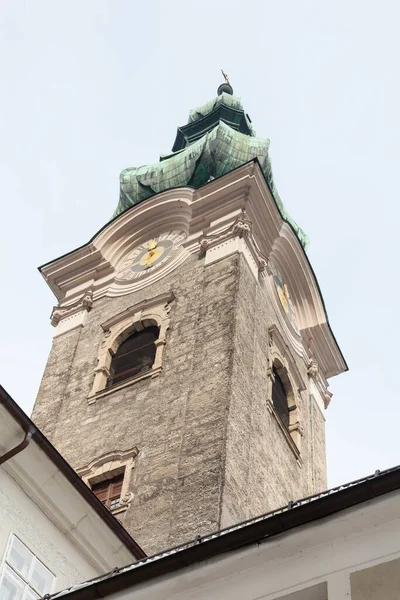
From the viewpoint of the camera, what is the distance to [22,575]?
951cm

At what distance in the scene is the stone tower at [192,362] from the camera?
1590 cm

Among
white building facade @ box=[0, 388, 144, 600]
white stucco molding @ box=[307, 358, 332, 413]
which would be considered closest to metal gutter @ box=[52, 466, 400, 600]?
white building facade @ box=[0, 388, 144, 600]

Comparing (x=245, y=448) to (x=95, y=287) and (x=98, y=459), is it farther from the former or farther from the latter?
(x=95, y=287)

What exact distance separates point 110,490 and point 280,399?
192 inches

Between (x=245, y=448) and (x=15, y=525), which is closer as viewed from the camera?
(x=15, y=525)

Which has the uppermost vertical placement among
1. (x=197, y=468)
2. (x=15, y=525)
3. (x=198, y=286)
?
(x=198, y=286)

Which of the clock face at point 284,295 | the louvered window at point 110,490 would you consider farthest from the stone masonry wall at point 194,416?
the clock face at point 284,295

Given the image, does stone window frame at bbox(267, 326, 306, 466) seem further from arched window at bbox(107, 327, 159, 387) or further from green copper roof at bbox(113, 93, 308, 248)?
green copper roof at bbox(113, 93, 308, 248)

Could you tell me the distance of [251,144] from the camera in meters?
27.7

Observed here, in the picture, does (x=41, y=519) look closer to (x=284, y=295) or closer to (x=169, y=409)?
(x=169, y=409)

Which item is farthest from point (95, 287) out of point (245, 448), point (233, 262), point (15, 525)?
point (15, 525)

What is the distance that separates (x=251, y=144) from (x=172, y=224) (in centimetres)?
591

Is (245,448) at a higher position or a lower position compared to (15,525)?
higher

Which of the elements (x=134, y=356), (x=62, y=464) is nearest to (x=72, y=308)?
(x=134, y=356)
